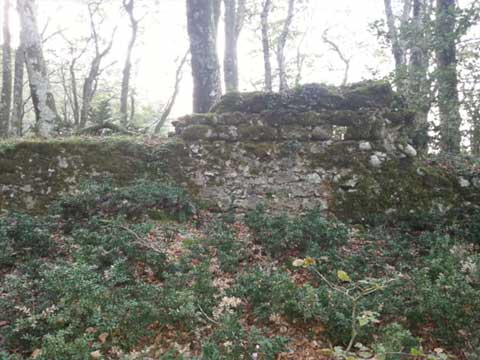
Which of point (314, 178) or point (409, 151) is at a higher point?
point (409, 151)

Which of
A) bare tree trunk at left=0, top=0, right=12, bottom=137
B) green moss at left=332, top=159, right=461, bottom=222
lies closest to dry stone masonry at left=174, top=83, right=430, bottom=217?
green moss at left=332, top=159, right=461, bottom=222

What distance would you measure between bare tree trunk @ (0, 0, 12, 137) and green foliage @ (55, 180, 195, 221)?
7.12 meters

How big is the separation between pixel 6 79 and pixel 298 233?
1206 cm

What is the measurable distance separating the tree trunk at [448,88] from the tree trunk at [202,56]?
450cm

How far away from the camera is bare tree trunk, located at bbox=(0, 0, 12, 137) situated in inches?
420

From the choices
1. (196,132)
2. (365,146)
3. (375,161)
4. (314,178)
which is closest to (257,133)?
(196,132)

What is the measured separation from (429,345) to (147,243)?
10.6ft

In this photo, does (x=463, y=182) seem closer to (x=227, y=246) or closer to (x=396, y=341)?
(x=396, y=341)

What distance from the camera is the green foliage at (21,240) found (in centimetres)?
411

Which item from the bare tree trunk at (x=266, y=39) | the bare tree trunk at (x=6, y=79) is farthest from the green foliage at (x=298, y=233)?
the bare tree trunk at (x=6, y=79)

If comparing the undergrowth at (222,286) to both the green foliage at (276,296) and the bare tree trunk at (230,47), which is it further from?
the bare tree trunk at (230,47)

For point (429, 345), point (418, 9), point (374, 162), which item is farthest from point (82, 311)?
point (418, 9)

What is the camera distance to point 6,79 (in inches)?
469

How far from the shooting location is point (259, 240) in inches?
196
